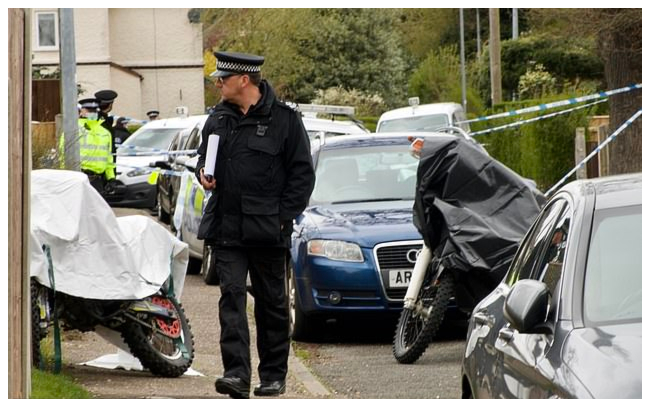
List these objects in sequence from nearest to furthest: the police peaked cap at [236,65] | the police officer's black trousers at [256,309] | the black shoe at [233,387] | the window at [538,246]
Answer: the window at [538,246], the black shoe at [233,387], the police officer's black trousers at [256,309], the police peaked cap at [236,65]

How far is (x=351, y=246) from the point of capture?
1088 centimetres

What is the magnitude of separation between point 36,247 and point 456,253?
294cm

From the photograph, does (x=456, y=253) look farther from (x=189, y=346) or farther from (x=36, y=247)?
(x=36, y=247)

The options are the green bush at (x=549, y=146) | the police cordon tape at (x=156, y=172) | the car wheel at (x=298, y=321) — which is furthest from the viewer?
the green bush at (x=549, y=146)

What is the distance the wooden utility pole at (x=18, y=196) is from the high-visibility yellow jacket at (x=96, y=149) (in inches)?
385

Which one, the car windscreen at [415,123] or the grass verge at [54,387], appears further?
the car windscreen at [415,123]

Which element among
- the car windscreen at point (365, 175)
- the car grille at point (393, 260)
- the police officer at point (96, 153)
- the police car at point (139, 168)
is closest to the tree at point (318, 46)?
the police car at point (139, 168)

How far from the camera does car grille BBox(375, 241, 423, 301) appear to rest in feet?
35.4

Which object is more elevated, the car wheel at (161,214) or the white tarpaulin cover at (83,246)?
the white tarpaulin cover at (83,246)

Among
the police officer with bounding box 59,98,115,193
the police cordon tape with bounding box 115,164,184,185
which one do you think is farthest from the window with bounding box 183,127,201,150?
the police officer with bounding box 59,98,115,193

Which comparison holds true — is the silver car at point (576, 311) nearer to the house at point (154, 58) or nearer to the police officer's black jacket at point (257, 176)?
the police officer's black jacket at point (257, 176)

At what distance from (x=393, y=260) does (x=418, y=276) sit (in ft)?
2.34

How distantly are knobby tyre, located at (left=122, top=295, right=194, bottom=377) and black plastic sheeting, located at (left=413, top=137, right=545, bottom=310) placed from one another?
1.88 m

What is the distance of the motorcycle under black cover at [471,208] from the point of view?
9844 millimetres
